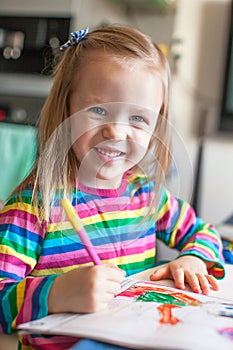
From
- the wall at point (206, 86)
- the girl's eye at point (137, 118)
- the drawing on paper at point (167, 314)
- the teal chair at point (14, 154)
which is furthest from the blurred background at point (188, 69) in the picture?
the drawing on paper at point (167, 314)

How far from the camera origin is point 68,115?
2.63ft

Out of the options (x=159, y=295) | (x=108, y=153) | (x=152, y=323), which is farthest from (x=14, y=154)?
(x=152, y=323)

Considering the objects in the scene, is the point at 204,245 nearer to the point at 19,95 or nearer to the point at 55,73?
the point at 55,73

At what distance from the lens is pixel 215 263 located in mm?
826

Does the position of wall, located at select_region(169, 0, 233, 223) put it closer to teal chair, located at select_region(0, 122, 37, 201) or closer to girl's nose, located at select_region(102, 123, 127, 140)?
teal chair, located at select_region(0, 122, 37, 201)

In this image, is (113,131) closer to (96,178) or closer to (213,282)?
(96,178)

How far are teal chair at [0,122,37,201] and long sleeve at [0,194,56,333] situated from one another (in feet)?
2.01

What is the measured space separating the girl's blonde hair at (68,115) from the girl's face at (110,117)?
0.02m

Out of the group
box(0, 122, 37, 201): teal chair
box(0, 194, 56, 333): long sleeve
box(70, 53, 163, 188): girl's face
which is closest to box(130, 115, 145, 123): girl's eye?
box(70, 53, 163, 188): girl's face

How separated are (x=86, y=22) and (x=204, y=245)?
2.19 meters

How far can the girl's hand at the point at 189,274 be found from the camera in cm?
72

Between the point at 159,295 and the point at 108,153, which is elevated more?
the point at 108,153

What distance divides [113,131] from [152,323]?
0.26 meters

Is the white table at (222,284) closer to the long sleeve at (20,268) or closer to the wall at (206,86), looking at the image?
the long sleeve at (20,268)
